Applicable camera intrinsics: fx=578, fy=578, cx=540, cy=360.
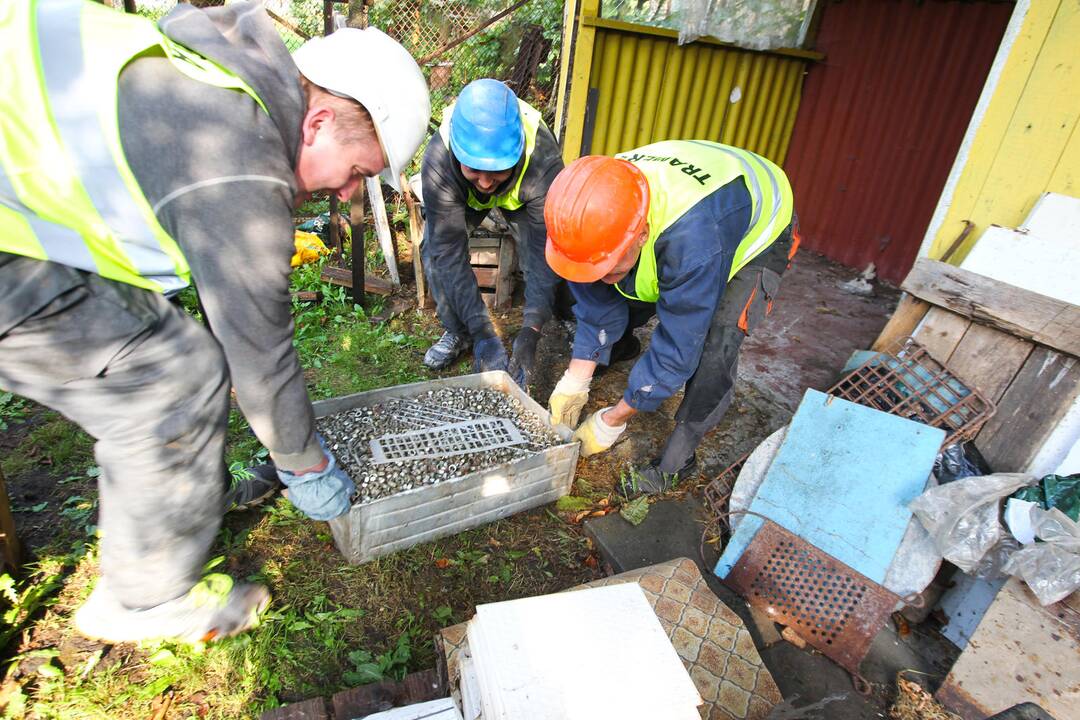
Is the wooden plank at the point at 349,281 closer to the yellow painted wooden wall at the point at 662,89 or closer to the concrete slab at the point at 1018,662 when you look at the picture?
the yellow painted wooden wall at the point at 662,89

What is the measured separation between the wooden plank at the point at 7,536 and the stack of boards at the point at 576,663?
1.76 metres

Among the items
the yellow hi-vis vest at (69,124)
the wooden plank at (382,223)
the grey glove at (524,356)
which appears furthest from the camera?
the wooden plank at (382,223)

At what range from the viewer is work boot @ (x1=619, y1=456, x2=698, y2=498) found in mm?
2926

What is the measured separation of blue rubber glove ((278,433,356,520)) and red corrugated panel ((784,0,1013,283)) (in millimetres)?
5033

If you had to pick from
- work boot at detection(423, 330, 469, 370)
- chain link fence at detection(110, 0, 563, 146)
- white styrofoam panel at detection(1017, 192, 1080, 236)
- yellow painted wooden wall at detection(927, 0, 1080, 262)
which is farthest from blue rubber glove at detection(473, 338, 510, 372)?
chain link fence at detection(110, 0, 563, 146)

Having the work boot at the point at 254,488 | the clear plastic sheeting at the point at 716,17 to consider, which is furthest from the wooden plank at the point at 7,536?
the clear plastic sheeting at the point at 716,17

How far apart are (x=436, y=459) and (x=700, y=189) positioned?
156 cm

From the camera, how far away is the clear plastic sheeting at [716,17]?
4453mm

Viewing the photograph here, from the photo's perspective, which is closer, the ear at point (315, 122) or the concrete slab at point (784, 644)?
the ear at point (315, 122)

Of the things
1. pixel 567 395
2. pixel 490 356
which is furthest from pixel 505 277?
pixel 567 395

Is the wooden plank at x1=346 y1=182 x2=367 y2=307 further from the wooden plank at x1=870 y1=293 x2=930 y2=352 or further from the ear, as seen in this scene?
→ the wooden plank at x1=870 y1=293 x2=930 y2=352

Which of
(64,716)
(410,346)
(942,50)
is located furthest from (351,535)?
(942,50)

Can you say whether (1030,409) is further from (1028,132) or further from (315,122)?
(315,122)

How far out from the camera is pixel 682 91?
496 cm
